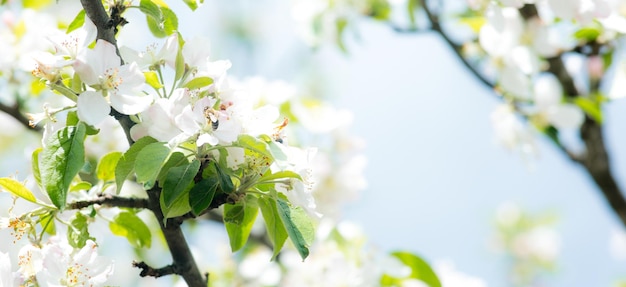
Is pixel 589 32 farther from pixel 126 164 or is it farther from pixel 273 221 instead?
pixel 126 164

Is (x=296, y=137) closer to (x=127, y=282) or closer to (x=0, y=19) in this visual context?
(x=0, y=19)

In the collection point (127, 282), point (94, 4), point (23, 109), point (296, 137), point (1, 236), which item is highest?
point (94, 4)

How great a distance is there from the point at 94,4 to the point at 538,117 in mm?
1284

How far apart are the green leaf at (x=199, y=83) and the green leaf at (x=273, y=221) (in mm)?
155

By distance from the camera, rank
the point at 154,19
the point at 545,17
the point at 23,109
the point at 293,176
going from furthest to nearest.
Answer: the point at 545,17 < the point at 23,109 < the point at 154,19 < the point at 293,176

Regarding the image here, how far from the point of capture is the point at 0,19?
164cm

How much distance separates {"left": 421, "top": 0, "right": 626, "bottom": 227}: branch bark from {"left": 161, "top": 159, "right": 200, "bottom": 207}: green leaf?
52.4 inches

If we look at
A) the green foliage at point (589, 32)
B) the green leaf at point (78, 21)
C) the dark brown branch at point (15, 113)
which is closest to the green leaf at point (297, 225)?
the green leaf at point (78, 21)

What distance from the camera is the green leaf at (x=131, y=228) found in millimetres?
1040

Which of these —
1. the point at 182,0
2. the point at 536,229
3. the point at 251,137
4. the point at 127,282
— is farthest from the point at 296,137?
the point at 536,229

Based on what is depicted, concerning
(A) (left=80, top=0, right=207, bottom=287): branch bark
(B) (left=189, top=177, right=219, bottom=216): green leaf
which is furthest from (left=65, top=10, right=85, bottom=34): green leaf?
(B) (left=189, top=177, right=219, bottom=216): green leaf

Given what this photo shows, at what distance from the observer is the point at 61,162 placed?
2.72ft

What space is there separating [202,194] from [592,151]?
5.09ft

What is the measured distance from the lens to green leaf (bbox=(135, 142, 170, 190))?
2.57 ft
